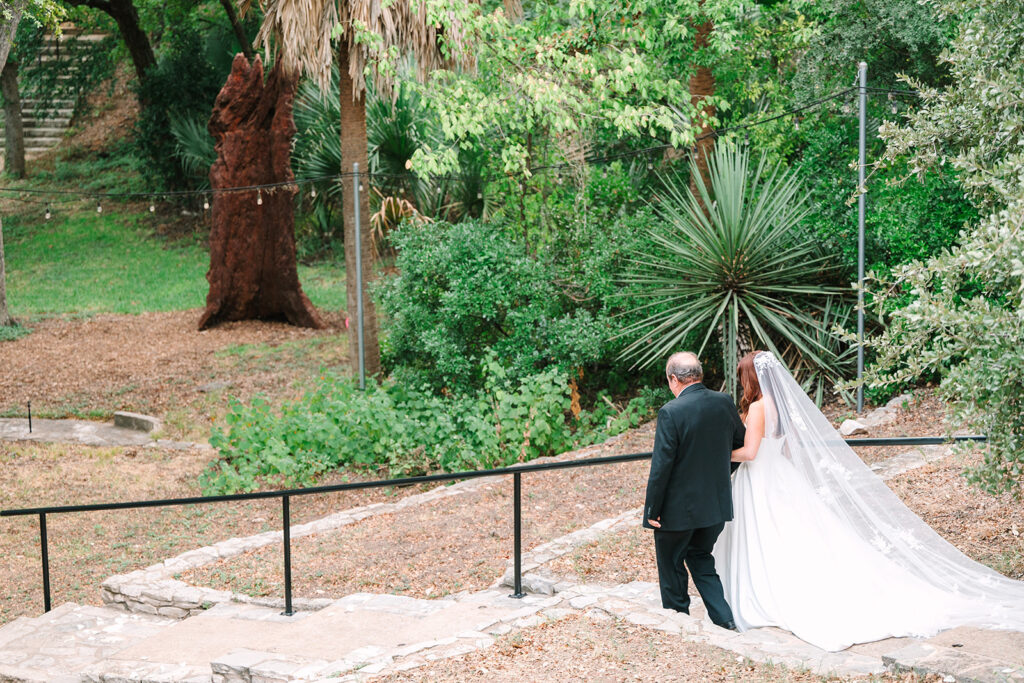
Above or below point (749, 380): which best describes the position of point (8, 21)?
above

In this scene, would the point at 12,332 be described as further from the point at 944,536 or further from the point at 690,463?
the point at 944,536

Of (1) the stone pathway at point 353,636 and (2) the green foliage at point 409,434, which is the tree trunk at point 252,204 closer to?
(2) the green foliage at point 409,434

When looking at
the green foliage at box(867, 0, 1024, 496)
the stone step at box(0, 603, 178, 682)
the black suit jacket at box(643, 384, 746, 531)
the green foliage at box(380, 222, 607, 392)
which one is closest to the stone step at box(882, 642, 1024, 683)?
the green foliage at box(867, 0, 1024, 496)

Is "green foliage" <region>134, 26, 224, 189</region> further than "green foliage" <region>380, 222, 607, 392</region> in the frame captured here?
Yes

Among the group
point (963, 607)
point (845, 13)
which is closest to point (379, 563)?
point (963, 607)

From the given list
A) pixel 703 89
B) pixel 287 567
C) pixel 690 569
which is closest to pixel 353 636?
pixel 287 567

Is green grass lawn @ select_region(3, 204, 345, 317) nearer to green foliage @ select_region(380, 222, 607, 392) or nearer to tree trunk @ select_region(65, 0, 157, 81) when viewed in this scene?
tree trunk @ select_region(65, 0, 157, 81)

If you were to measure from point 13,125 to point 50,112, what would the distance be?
195 inches

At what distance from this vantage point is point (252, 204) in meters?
18.3

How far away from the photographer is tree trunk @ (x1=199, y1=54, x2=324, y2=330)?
717 inches

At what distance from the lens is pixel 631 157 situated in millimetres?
14625

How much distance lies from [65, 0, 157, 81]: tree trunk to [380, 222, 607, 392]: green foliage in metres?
16.7

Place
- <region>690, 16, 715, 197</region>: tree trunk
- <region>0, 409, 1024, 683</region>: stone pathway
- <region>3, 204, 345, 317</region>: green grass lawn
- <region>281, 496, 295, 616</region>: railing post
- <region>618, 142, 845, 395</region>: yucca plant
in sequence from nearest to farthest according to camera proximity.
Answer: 1. <region>0, 409, 1024, 683</region>: stone pathway
2. <region>281, 496, 295, 616</region>: railing post
3. <region>618, 142, 845, 395</region>: yucca plant
4. <region>690, 16, 715, 197</region>: tree trunk
5. <region>3, 204, 345, 317</region>: green grass lawn

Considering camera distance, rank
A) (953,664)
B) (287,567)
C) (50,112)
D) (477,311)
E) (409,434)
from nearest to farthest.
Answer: (953,664) < (287,567) < (409,434) < (477,311) < (50,112)
